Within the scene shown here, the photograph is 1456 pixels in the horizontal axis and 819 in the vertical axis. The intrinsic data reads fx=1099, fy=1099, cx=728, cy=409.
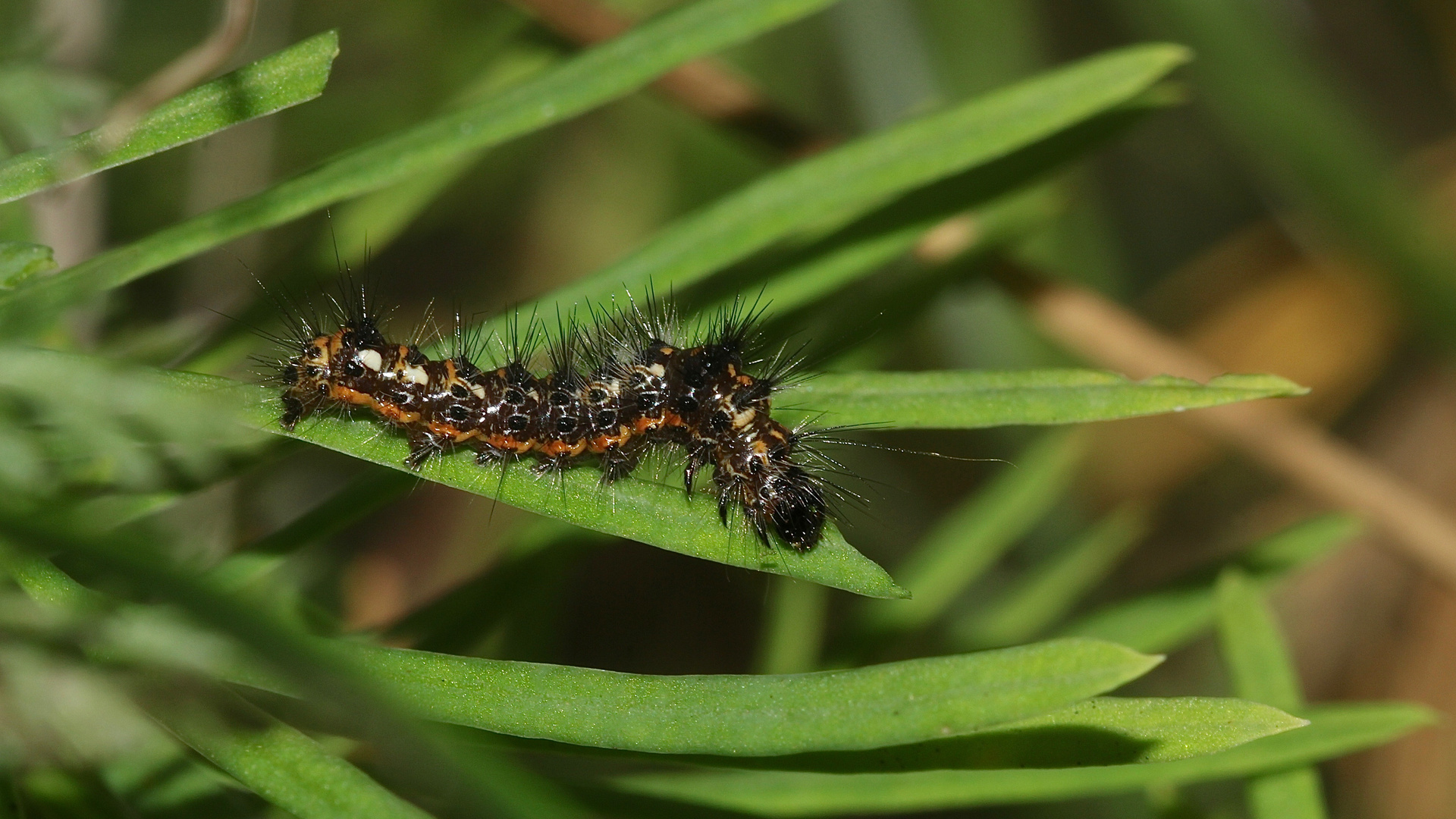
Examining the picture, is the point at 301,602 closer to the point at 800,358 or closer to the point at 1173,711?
the point at 800,358

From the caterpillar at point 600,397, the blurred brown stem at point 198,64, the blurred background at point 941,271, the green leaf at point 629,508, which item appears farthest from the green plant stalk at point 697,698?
Result: the blurred brown stem at point 198,64

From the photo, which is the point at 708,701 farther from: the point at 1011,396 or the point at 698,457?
the point at 698,457

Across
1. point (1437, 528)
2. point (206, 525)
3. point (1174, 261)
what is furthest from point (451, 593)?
point (1174, 261)

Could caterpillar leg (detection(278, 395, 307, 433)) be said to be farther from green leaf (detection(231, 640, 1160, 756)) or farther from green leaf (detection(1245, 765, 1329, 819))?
green leaf (detection(1245, 765, 1329, 819))

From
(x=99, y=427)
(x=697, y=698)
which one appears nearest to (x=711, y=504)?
(x=697, y=698)

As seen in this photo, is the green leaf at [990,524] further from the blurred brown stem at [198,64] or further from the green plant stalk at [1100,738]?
the blurred brown stem at [198,64]

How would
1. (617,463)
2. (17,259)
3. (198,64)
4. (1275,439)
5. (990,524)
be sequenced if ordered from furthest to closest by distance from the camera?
(1275,439), (990,524), (617,463), (198,64), (17,259)
